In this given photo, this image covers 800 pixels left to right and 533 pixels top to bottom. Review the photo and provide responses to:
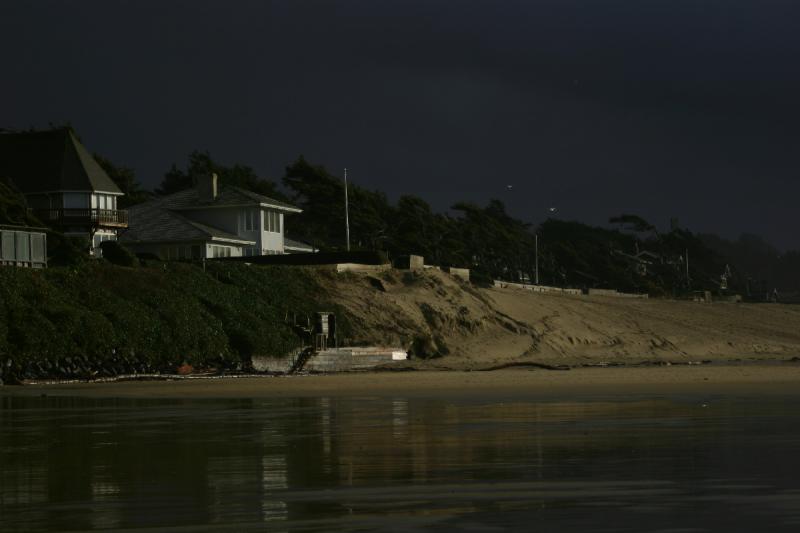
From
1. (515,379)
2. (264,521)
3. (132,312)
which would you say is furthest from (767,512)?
(132,312)

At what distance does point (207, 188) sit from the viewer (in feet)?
289

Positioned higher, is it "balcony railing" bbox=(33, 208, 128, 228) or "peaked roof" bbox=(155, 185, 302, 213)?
"peaked roof" bbox=(155, 185, 302, 213)

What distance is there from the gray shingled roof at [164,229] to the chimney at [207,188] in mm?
2182

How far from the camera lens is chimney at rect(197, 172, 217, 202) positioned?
87.9 meters

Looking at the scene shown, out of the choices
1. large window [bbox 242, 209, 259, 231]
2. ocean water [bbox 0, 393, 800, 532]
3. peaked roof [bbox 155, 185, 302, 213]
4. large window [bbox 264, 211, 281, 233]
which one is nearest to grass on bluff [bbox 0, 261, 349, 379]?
ocean water [bbox 0, 393, 800, 532]

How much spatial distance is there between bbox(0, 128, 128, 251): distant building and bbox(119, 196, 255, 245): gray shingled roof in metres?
2.50

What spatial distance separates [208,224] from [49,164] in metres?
12.0

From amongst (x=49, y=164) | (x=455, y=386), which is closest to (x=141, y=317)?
(x=455, y=386)

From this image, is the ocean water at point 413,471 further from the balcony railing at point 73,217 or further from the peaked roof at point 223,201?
the peaked roof at point 223,201

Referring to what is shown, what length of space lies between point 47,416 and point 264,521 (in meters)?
15.8

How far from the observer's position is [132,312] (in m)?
50.8

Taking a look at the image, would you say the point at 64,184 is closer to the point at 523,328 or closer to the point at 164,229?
the point at 164,229

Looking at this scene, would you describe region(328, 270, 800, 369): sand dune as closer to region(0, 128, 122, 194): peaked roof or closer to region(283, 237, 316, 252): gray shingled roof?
region(0, 128, 122, 194): peaked roof

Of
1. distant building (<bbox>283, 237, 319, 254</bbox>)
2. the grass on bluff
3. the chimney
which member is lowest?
the grass on bluff
